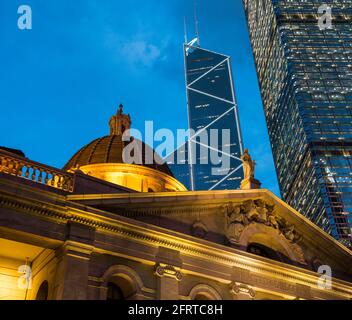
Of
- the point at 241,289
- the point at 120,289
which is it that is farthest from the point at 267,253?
the point at 120,289

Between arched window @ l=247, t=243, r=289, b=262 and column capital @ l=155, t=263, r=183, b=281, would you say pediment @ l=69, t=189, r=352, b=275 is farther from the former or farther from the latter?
column capital @ l=155, t=263, r=183, b=281

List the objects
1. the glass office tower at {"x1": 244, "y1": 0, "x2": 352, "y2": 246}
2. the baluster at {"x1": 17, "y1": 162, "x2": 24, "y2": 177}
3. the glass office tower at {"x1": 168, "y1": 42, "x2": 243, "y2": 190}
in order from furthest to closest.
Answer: the glass office tower at {"x1": 168, "y1": 42, "x2": 243, "y2": 190} < the glass office tower at {"x1": 244, "y1": 0, "x2": 352, "y2": 246} < the baluster at {"x1": 17, "y1": 162, "x2": 24, "y2": 177}

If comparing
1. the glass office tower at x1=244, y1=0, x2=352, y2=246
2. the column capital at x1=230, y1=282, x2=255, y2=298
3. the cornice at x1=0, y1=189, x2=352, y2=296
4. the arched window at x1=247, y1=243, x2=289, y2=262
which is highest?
the glass office tower at x1=244, y1=0, x2=352, y2=246

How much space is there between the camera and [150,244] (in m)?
20.5

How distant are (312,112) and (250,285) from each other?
105m

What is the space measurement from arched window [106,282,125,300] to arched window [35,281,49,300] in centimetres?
246

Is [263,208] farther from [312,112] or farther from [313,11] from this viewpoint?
[313,11]

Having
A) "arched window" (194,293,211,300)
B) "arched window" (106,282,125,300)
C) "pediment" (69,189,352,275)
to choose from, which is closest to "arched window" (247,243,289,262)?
"pediment" (69,189,352,275)

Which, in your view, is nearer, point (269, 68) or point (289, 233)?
point (289, 233)

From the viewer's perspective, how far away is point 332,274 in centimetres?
2728

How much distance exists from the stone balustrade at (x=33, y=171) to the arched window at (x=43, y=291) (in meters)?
3.88

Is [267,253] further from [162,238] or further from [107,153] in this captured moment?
[107,153]

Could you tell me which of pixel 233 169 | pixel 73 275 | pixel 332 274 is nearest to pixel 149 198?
pixel 73 275

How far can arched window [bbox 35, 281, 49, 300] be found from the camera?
749 inches
